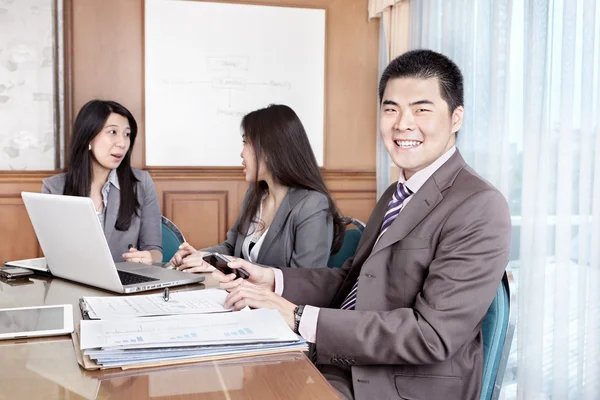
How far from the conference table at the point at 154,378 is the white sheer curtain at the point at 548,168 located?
171cm

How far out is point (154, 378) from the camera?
987 millimetres

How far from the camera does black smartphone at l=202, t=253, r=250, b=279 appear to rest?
5.93ft

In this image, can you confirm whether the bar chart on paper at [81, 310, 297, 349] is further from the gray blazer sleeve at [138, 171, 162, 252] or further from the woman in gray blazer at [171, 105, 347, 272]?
the gray blazer sleeve at [138, 171, 162, 252]

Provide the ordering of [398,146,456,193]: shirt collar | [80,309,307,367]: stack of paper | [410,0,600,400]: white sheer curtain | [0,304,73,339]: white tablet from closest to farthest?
1. [80,309,307,367]: stack of paper
2. [0,304,73,339]: white tablet
3. [398,146,456,193]: shirt collar
4. [410,0,600,400]: white sheer curtain

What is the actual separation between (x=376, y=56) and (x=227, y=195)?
146 centimetres

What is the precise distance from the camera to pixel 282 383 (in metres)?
0.97

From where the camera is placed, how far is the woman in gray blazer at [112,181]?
2.83 m

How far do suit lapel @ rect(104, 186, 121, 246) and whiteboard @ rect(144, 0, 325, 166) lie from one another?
1.31 metres

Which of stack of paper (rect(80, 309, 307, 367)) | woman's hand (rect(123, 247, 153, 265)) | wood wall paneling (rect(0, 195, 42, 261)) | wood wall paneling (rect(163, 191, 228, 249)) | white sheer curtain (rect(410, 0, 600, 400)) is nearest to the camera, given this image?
stack of paper (rect(80, 309, 307, 367))

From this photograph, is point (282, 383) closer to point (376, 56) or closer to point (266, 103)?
point (266, 103)

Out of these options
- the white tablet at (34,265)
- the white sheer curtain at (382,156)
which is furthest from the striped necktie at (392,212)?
the white sheer curtain at (382,156)

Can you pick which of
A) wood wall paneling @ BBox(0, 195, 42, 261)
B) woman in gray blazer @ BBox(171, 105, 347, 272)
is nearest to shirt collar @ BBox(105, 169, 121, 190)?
woman in gray blazer @ BBox(171, 105, 347, 272)

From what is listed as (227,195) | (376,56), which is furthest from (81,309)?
(376,56)

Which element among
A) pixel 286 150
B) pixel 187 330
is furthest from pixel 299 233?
pixel 187 330
